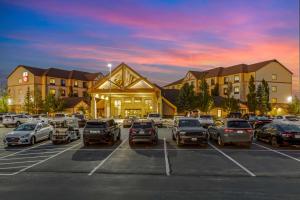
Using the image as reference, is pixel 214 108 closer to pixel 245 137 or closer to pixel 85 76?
pixel 85 76

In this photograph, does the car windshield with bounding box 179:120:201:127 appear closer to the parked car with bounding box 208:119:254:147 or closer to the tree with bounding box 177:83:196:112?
the parked car with bounding box 208:119:254:147

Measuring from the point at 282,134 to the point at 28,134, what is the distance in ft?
54.9

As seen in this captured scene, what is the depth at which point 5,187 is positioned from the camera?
10875 mm

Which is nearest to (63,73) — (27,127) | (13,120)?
(13,120)

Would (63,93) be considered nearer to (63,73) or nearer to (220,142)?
(63,73)

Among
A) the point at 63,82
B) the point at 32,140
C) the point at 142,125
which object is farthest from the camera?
the point at 63,82

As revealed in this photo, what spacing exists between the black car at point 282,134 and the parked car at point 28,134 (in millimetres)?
16335

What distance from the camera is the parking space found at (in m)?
13.8

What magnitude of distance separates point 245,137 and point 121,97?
52069 millimetres

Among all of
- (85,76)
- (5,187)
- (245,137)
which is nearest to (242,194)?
(5,187)

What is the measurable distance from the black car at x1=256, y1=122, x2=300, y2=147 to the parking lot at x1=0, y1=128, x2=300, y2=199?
551mm

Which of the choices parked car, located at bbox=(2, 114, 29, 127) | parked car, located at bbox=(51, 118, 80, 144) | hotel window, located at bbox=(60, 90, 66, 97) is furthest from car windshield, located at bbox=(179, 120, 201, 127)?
hotel window, located at bbox=(60, 90, 66, 97)

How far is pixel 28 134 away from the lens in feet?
76.9

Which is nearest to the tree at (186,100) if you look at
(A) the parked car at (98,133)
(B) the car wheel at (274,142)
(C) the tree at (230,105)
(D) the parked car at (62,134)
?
(C) the tree at (230,105)
